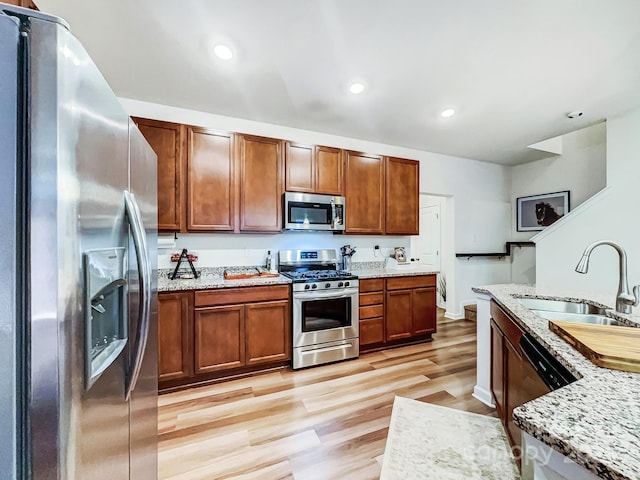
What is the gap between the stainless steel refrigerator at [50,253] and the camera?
481 mm

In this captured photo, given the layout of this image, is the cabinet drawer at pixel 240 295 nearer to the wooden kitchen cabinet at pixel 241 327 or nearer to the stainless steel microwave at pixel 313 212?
the wooden kitchen cabinet at pixel 241 327

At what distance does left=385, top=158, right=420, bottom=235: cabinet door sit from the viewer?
11.6ft

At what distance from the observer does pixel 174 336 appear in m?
2.30

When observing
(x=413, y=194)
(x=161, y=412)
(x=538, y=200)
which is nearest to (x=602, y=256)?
(x=538, y=200)

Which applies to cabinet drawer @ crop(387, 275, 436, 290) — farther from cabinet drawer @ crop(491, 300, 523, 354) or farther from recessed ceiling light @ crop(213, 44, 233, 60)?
recessed ceiling light @ crop(213, 44, 233, 60)

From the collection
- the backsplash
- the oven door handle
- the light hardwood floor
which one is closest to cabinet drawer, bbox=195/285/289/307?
the oven door handle

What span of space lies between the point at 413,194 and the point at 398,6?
2.36 m

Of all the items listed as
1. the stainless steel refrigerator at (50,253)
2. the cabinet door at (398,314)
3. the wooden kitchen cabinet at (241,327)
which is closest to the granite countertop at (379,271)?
the cabinet door at (398,314)

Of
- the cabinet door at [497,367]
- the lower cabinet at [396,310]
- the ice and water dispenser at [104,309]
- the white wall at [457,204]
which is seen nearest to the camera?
the ice and water dispenser at [104,309]

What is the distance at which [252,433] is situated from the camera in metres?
1.83

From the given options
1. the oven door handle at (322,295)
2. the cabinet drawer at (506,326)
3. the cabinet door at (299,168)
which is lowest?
the oven door handle at (322,295)

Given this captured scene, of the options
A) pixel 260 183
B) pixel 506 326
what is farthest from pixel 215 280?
pixel 506 326

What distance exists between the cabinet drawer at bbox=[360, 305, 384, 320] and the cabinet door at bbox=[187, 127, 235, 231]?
1710 millimetres

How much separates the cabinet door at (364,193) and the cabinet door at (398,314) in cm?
84
